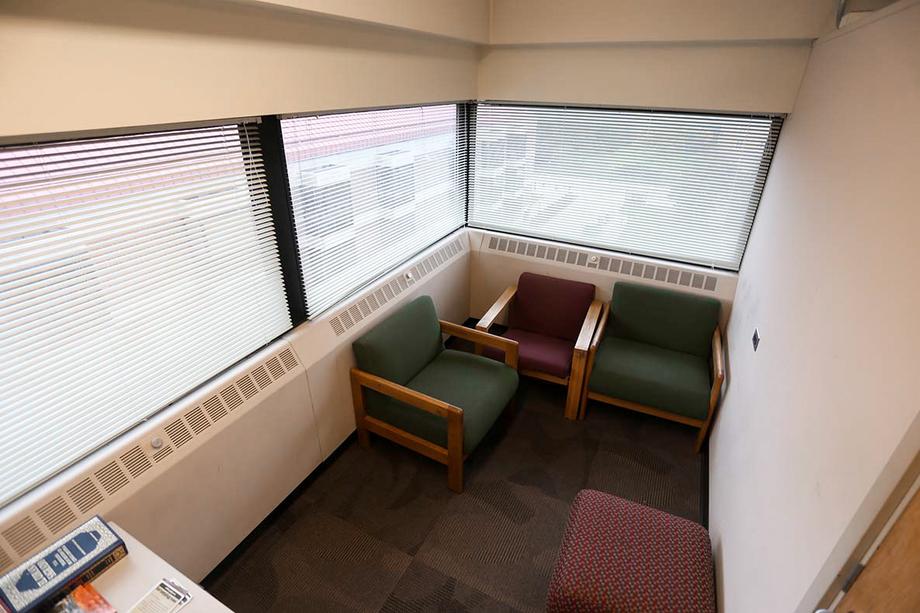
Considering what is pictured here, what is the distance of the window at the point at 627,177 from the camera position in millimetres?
2926

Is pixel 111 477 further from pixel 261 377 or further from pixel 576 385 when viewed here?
pixel 576 385

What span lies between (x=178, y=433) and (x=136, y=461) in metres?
0.16

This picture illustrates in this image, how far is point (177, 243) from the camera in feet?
5.74

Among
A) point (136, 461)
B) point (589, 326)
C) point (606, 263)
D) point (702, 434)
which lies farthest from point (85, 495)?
point (606, 263)

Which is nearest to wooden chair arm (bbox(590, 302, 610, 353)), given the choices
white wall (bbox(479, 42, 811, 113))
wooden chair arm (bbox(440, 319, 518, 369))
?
wooden chair arm (bbox(440, 319, 518, 369))

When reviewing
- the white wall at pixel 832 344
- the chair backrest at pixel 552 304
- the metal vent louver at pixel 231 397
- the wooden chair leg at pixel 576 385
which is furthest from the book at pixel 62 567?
the chair backrest at pixel 552 304

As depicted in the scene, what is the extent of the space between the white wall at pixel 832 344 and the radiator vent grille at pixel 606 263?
95cm

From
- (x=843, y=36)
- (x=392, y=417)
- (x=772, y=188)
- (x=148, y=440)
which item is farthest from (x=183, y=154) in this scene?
(x=772, y=188)

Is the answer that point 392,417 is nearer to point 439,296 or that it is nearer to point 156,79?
point 439,296

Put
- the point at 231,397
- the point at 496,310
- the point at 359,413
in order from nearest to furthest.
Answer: the point at 231,397
the point at 359,413
the point at 496,310

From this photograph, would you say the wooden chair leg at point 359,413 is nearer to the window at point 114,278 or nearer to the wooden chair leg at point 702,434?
the window at point 114,278

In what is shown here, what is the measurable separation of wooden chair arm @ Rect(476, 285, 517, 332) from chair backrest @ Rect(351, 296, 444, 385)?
0.31 m

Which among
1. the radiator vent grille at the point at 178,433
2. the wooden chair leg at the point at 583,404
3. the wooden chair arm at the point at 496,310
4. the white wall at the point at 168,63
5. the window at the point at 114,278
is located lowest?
the wooden chair leg at the point at 583,404

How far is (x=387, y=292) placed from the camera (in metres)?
2.92
